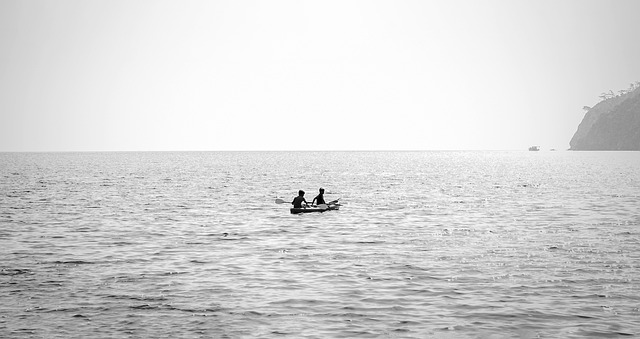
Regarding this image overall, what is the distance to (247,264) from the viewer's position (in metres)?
29.1

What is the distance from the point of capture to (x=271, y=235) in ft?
131

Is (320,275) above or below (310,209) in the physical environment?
below

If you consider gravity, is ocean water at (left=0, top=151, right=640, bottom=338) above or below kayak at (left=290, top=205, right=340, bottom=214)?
below

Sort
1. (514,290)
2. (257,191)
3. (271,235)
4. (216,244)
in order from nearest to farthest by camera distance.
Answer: (514,290)
(216,244)
(271,235)
(257,191)

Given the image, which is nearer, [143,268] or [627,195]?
[143,268]

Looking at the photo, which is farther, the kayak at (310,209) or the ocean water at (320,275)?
the kayak at (310,209)

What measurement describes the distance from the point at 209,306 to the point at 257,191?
206 feet

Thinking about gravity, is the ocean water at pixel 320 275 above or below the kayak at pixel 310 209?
below

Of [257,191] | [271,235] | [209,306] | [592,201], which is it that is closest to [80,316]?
[209,306]

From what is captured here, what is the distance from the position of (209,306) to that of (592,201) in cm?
5348

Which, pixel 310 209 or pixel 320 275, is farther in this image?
pixel 310 209

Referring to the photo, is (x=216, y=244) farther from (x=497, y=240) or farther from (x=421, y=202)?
(x=421, y=202)

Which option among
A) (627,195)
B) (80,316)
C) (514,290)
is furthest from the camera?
(627,195)

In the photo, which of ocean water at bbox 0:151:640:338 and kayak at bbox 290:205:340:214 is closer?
ocean water at bbox 0:151:640:338
